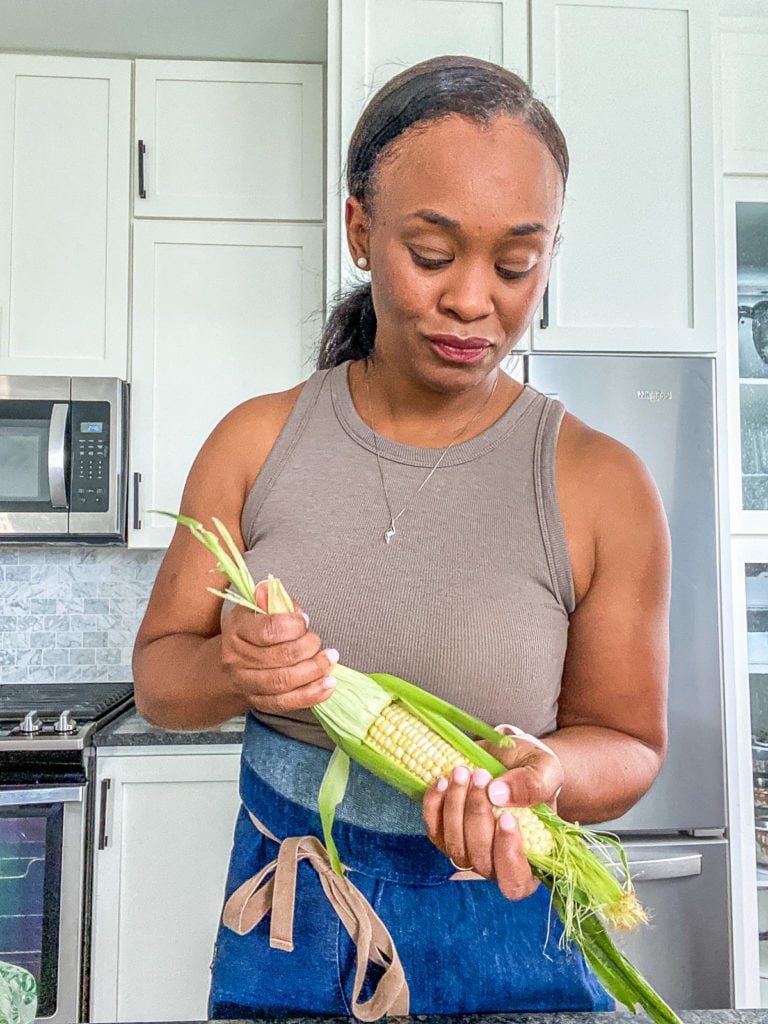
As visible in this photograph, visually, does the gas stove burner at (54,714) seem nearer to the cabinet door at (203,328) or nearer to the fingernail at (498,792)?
the cabinet door at (203,328)

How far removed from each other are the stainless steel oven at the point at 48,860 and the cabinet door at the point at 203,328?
2.41 ft

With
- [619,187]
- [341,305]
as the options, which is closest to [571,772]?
[341,305]

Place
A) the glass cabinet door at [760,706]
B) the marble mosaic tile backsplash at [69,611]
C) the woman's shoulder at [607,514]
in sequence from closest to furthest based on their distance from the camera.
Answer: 1. the woman's shoulder at [607,514]
2. the glass cabinet door at [760,706]
3. the marble mosaic tile backsplash at [69,611]

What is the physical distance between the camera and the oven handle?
2.09 meters

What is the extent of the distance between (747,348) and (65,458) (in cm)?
190

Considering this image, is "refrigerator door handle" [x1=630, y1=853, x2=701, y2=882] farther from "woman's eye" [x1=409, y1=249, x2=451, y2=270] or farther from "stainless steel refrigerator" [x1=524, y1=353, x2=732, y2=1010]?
"woman's eye" [x1=409, y1=249, x2=451, y2=270]

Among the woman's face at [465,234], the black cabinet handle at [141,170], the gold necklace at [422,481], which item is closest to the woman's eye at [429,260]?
the woman's face at [465,234]

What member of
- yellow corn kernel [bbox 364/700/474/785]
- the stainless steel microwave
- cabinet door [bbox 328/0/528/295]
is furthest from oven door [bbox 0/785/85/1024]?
yellow corn kernel [bbox 364/700/474/785]

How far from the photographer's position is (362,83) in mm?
2266

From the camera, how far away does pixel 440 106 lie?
87 centimetres

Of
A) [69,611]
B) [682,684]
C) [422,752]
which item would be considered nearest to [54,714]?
[69,611]

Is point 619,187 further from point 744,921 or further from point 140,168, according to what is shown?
point 744,921

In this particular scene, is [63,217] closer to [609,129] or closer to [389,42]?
[389,42]

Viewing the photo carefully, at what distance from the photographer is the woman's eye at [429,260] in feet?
2.83
